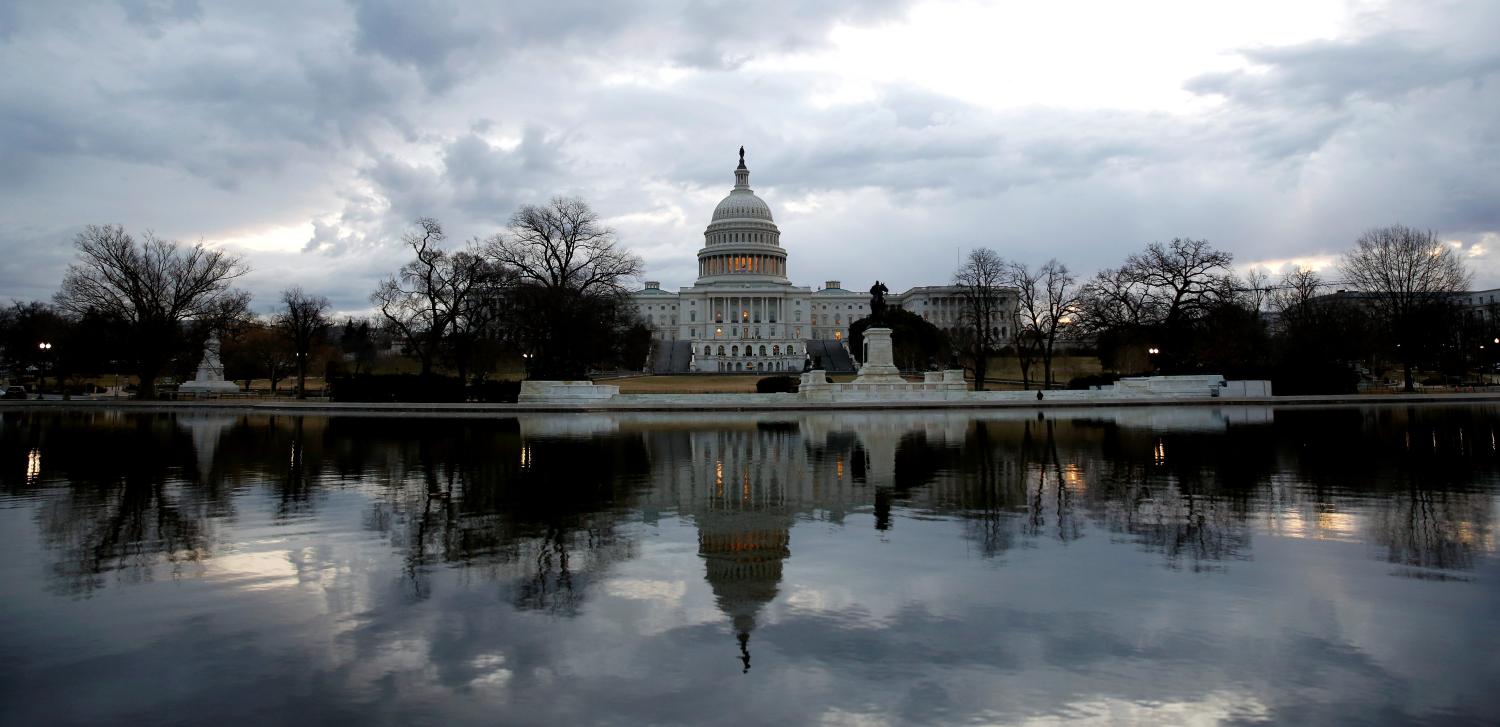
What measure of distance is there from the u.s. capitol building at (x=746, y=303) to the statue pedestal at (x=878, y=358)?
93140 mm

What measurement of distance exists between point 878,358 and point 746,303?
348ft

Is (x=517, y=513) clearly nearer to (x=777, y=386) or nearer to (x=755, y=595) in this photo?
(x=755, y=595)

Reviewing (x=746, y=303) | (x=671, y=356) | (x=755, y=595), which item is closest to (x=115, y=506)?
(x=755, y=595)

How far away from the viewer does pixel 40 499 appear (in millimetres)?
13625

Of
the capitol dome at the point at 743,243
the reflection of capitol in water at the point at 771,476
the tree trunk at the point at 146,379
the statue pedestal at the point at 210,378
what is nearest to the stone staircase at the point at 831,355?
the capitol dome at the point at 743,243

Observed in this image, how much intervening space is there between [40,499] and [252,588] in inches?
326

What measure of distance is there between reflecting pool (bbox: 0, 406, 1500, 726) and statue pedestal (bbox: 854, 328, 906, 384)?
31.7m

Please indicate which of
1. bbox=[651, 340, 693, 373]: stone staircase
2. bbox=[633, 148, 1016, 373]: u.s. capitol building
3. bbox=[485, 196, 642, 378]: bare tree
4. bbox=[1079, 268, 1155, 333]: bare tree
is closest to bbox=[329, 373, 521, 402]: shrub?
bbox=[485, 196, 642, 378]: bare tree

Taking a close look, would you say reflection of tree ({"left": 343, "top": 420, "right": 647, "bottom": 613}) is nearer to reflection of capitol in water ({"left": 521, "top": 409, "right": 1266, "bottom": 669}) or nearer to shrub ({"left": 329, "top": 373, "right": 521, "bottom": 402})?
reflection of capitol in water ({"left": 521, "top": 409, "right": 1266, "bottom": 669})

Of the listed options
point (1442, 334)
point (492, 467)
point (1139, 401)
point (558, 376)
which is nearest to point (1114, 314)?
point (1139, 401)

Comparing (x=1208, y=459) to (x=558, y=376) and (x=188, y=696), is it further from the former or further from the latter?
(x=558, y=376)

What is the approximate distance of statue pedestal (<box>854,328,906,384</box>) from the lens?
48562 millimetres

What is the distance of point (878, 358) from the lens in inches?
1956

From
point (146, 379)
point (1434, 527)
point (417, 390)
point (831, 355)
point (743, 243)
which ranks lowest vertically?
point (1434, 527)
